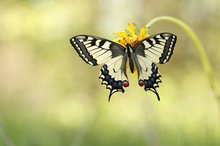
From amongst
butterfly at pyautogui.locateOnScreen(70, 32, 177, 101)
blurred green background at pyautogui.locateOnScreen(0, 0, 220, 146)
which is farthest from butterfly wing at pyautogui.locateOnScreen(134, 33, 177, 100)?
blurred green background at pyautogui.locateOnScreen(0, 0, 220, 146)

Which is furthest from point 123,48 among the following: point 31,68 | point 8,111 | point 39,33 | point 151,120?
point 31,68

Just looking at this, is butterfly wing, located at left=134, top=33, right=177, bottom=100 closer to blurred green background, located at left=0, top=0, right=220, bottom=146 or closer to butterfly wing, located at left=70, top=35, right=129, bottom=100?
butterfly wing, located at left=70, top=35, right=129, bottom=100

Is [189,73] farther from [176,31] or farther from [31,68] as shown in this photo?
[31,68]

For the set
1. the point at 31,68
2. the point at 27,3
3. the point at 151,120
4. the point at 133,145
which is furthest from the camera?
the point at 31,68

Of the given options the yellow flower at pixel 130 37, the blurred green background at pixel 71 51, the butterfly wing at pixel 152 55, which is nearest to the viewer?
the butterfly wing at pixel 152 55

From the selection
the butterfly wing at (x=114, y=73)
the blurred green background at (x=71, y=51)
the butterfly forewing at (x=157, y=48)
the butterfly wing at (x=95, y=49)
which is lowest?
the butterfly wing at (x=114, y=73)

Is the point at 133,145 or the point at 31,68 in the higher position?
the point at 31,68

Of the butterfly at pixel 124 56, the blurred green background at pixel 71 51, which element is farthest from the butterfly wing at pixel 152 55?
the blurred green background at pixel 71 51

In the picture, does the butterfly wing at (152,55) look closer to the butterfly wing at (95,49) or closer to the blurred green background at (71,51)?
the butterfly wing at (95,49)
